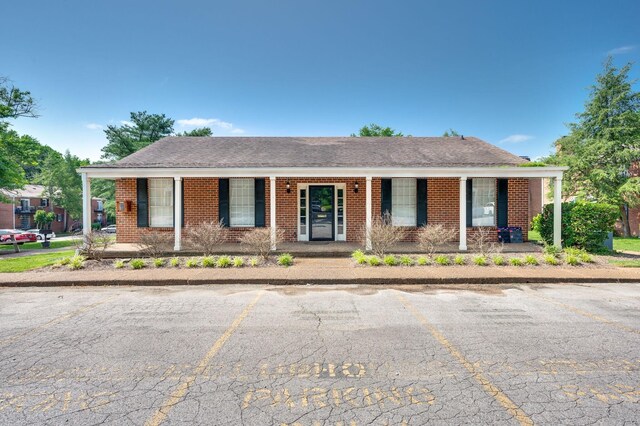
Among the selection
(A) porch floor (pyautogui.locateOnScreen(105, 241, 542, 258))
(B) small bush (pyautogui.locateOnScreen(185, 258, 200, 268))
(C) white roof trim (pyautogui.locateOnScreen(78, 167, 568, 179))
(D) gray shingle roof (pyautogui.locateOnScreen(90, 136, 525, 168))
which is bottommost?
(B) small bush (pyautogui.locateOnScreen(185, 258, 200, 268))

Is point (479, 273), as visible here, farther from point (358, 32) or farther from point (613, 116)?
point (613, 116)

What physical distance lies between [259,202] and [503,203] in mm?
8927

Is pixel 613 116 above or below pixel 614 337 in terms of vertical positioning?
above

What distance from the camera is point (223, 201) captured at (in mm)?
11484

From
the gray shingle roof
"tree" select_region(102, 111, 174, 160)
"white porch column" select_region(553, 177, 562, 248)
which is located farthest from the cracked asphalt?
"tree" select_region(102, 111, 174, 160)

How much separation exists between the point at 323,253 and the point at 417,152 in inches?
238

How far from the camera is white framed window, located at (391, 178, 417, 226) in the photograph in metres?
11.6

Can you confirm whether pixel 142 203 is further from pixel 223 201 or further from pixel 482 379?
pixel 482 379

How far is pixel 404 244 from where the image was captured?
36.4 feet

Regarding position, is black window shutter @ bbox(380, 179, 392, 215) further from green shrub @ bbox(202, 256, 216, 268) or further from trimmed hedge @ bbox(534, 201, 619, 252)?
green shrub @ bbox(202, 256, 216, 268)

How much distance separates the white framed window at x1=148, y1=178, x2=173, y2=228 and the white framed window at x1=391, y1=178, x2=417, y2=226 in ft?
27.3

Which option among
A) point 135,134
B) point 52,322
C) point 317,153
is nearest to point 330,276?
point 52,322

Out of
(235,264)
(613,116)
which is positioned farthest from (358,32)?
(613,116)

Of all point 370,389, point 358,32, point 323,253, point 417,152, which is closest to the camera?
point 370,389
